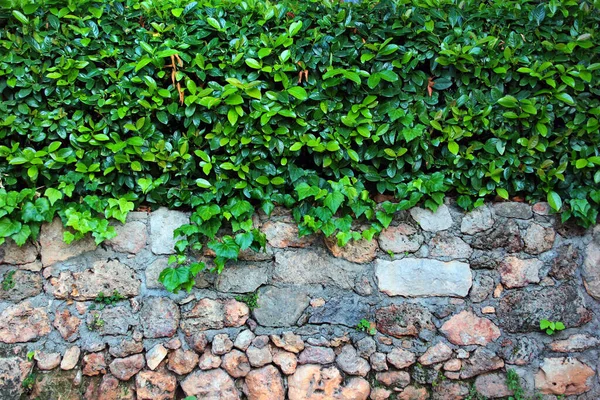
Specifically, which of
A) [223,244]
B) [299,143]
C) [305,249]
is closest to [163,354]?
[223,244]

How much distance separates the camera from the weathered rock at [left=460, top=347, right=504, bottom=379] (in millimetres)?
2656

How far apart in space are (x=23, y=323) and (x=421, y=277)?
205cm

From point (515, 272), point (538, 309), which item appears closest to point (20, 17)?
point (515, 272)

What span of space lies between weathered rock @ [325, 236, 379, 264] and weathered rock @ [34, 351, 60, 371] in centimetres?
149

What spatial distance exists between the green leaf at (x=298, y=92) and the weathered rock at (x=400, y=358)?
138 cm

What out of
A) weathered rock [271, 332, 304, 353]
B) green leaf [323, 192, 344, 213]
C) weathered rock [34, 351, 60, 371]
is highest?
green leaf [323, 192, 344, 213]

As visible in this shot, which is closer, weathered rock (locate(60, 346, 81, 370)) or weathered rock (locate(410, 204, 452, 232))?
weathered rock (locate(60, 346, 81, 370))

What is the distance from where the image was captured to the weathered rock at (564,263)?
2695 mm

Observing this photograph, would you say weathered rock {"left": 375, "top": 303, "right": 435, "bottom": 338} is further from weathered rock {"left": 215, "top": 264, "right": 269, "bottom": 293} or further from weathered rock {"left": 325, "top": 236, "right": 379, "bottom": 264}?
weathered rock {"left": 215, "top": 264, "right": 269, "bottom": 293}

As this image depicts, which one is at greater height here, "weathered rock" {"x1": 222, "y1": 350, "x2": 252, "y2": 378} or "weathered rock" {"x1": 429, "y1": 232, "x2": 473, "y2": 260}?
"weathered rock" {"x1": 429, "y1": 232, "x2": 473, "y2": 260}

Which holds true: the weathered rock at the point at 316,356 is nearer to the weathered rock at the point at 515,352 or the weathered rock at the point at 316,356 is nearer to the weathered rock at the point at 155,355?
the weathered rock at the point at 155,355

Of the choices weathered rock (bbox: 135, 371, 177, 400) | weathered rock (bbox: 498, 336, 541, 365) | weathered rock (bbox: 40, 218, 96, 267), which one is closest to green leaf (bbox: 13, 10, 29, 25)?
weathered rock (bbox: 40, 218, 96, 267)

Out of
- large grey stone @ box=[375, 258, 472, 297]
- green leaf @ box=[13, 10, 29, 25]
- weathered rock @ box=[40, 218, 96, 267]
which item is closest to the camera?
green leaf @ box=[13, 10, 29, 25]

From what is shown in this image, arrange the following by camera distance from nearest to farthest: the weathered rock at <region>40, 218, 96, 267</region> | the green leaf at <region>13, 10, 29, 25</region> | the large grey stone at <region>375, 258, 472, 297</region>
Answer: the green leaf at <region>13, 10, 29, 25</region> → the weathered rock at <region>40, 218, 96, 267</region> → the large grey stone at <region>375, 258, 472, 297</region>
